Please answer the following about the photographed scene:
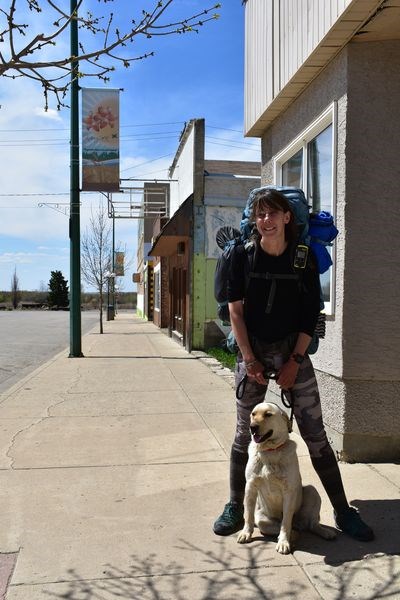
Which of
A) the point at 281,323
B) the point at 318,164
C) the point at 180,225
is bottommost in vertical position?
the point at 281,323

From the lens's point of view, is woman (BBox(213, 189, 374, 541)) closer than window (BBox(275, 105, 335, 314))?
Yes

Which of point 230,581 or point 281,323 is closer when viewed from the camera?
point 230,581

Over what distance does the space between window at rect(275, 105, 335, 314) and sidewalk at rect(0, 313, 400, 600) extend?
5.74 feet

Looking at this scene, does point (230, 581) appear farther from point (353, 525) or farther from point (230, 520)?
point (353, 525)

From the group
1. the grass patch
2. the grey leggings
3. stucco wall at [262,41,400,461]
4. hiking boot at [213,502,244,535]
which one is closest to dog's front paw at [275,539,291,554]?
hiking boot at [213,502,244,535]

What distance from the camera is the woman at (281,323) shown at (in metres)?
3.28

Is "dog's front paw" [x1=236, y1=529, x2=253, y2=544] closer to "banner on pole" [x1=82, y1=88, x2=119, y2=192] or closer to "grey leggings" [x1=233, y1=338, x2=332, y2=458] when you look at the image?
"grey leggings" [x1=233, y1=338, x2=332, y2=458]

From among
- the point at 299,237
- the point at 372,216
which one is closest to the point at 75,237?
the point at 372,216

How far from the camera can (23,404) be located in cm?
753

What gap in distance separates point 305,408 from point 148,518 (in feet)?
4.14

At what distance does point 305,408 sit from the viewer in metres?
3.36

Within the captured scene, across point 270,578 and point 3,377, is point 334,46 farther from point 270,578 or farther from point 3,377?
point 3,377

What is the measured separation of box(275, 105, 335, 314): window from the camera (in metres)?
4.96

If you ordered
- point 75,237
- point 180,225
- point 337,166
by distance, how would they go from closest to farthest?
1. point 337,166
2. point 75,237
3. point 180,225
